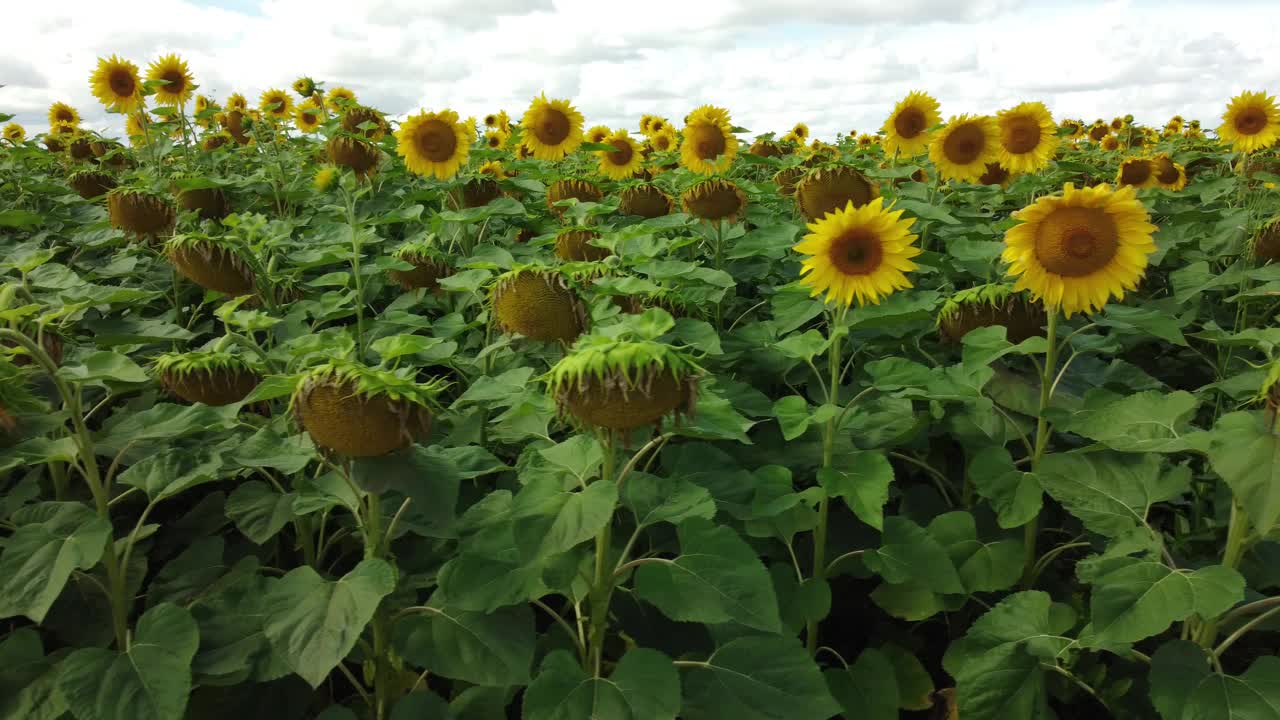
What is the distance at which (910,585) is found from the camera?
2.20 metres

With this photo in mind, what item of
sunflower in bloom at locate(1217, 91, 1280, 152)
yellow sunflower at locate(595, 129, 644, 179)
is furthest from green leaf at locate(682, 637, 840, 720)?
sunflower in bloom at locate(1217, 91, 1280, 152)

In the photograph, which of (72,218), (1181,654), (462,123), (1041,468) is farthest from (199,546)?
(72,218)

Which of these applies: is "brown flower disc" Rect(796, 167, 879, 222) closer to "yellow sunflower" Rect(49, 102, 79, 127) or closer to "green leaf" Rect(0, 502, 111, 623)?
"green leaf" Rect(0, 502, 111, 623)

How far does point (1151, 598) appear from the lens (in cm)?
170

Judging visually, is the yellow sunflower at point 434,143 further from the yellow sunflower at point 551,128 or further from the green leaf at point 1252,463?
the green leaf at point 1252,463

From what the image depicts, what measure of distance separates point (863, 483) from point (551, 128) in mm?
3629

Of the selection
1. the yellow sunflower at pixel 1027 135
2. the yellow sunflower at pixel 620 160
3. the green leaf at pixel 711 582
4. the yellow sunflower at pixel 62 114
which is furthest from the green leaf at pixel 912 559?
the yellow sunflower at pixel 62 114

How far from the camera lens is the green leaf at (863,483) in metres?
2.04

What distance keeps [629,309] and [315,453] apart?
987 mm

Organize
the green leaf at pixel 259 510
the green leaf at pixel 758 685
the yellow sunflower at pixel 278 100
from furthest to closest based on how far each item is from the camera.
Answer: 1. the yellow sunflower at pixel 278 100
2. the green leaf at pixel 259 510
3. the green leaf at pixel 758 685

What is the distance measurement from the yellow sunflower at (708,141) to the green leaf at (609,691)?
316cm

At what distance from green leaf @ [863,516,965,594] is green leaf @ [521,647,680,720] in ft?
2.61

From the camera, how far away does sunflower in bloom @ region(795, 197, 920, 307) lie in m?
2.30

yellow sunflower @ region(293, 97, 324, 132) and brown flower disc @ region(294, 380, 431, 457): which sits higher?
yellow sunflower @ region(293, 97, 324, 132)
